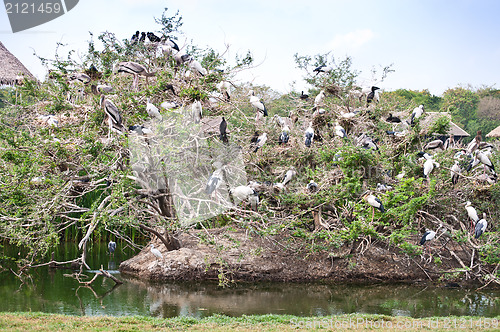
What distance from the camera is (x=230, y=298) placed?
6.07 meters

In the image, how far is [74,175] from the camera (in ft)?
21.9

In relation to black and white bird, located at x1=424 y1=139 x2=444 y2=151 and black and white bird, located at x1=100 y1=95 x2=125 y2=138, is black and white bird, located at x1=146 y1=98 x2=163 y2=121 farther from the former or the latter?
black and white bird, located at x1=424 y1=139 x2=444 y2=151

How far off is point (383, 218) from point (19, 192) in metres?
5.04

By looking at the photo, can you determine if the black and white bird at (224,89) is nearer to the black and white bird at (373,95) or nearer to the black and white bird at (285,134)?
the black and white bird at (285,134)

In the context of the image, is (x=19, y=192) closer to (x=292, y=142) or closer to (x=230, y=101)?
(x=230, y=101)

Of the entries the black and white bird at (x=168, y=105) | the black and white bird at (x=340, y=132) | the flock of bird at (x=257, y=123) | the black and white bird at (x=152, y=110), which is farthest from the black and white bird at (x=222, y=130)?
the black and white bird at (x=340, y=132)

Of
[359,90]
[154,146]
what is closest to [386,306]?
[154,146]

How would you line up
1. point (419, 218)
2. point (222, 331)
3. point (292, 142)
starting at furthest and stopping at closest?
1. point (292, 142)
2. point (419, 218)
3. point (222, 331)

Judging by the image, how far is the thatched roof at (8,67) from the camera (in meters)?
15.1

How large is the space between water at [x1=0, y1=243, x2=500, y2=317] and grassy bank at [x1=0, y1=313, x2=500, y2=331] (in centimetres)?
61

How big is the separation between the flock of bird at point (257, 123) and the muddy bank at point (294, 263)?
0.44 metres

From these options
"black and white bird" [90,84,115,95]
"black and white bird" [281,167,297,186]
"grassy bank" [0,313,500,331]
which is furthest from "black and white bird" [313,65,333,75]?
"grassy bank" [0,313,500,331]

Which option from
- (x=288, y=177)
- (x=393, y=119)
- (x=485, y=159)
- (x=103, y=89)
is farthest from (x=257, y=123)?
(x=485, y=159)

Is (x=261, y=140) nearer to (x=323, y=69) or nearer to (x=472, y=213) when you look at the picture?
(x=323, y=69)
